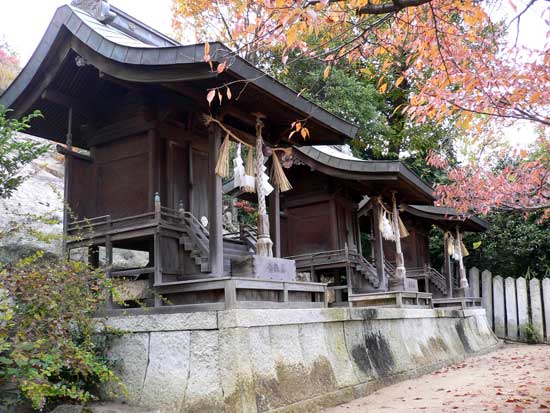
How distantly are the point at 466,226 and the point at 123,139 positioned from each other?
44.3 ft

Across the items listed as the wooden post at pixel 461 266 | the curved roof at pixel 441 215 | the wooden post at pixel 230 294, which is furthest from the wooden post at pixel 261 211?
the wooden post at pixel 461 266

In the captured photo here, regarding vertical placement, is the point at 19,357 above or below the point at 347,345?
above

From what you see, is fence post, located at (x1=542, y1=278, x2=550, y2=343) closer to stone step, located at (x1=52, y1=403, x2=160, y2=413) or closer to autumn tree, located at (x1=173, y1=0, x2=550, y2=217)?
autumn tree, located at (x1=173, y1=0, x2=550, y2=217)

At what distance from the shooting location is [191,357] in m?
6.02

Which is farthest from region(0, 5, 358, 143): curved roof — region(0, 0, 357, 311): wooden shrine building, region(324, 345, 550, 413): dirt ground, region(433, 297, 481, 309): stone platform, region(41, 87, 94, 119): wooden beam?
region(433, 297, 481, 309): stone platform

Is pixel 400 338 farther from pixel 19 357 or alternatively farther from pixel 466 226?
pixel 466 226

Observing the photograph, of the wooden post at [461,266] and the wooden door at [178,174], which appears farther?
the wooden post at [461,266]

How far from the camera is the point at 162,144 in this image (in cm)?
824

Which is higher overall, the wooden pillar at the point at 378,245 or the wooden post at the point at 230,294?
the wooden pillar at the point at 378,245

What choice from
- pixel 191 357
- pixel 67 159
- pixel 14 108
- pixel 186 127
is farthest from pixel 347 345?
pixel 14 108

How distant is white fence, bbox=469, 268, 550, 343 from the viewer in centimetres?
1697

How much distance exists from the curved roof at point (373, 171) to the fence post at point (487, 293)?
252 inches

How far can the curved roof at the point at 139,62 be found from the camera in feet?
21.4

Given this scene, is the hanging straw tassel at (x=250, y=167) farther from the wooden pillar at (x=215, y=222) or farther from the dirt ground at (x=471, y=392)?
the dirt ground at (x=471, y=392)
